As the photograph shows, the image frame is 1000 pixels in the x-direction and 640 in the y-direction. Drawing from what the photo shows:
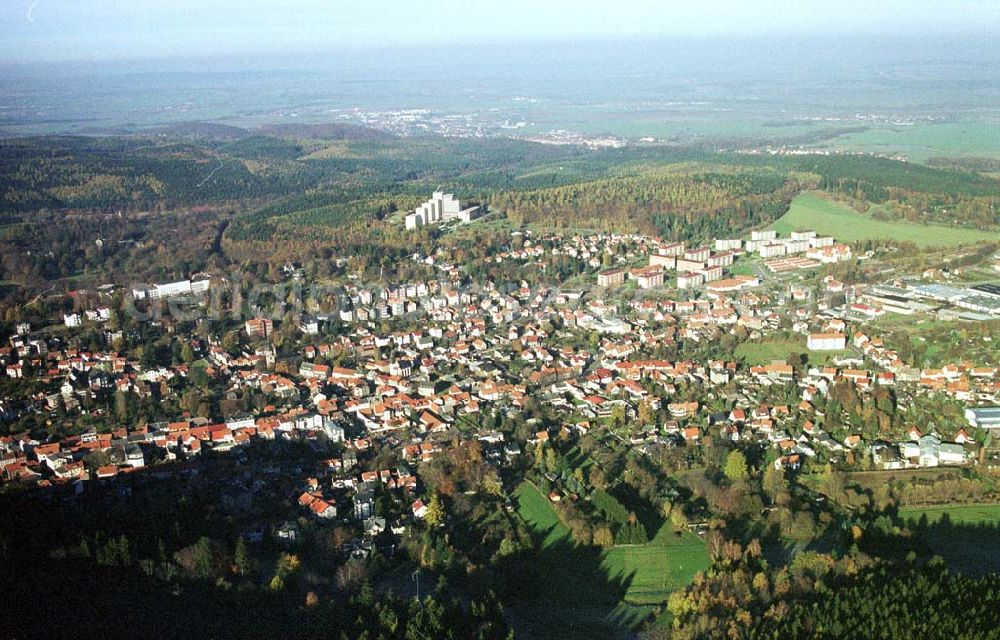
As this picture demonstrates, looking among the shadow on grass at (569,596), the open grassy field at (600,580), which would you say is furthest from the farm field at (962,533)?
the shadow on grass at (569,596)

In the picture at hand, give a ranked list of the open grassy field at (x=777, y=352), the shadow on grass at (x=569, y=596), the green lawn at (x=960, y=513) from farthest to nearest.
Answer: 1. the open grassy field at (x=777, y=352)
2. the green lawn at (x=960, y=513)
3. the shadow on grass at (x=569, y=596)

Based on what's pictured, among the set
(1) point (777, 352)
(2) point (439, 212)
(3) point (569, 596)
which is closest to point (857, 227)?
(1) point (777, 352)

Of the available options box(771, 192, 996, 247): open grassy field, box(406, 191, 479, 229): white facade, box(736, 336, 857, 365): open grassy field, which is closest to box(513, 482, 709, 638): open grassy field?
box(736, 336, 857, 365): open grassy field

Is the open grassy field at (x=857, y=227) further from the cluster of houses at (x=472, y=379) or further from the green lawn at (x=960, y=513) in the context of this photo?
the green lawn at (x=960, y=513)

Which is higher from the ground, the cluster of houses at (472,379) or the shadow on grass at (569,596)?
the cluster of houses at (472,379)

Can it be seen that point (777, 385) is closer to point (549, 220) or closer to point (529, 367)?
point (529, 367)

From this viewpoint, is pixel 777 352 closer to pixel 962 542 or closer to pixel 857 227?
pixel 962 542
